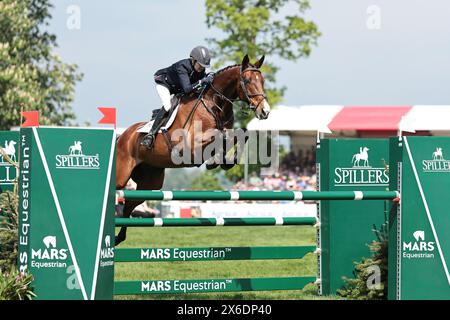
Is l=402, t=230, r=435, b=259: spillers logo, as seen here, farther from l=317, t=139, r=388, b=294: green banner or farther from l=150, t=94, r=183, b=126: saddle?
l=150, t=94, r=183, b=126: saddle

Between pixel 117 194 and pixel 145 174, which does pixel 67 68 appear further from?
pixel 117 194

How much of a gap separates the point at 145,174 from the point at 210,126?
0.85 metres

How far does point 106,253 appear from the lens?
16.6ft

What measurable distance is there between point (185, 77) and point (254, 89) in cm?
68

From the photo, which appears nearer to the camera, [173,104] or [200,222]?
[200,222]

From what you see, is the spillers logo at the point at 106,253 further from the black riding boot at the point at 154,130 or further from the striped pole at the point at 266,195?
the black riding boot at the point at 154,130

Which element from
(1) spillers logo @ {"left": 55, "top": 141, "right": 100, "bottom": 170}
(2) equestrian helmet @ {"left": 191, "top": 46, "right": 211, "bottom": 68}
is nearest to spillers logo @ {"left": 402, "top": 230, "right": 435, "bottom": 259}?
(1) spillers logo @ {"left": 55, "top": 141, "right": 100, "bottom": 170}

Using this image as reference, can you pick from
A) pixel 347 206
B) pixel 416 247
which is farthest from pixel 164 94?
pixel 416 247

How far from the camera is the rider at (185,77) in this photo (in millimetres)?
8023

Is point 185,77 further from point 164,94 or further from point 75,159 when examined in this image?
point 75,159

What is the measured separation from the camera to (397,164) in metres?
5.99

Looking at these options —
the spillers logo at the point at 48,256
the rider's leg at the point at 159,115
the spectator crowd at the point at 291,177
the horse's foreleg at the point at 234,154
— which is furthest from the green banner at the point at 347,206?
the spectator crowd at the point at 291,177

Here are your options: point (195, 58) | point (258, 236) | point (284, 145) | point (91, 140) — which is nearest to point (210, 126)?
point (195, 58)
